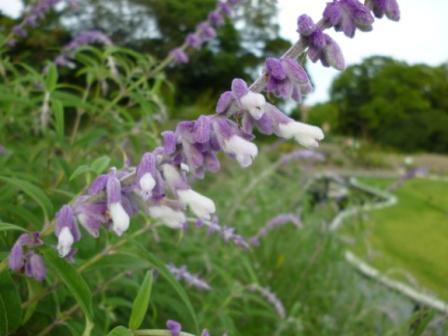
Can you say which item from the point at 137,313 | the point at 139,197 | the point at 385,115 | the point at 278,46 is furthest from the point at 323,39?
the point at 385,115

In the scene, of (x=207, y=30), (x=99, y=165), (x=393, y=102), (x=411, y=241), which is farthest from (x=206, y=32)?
(x=393, y=102)

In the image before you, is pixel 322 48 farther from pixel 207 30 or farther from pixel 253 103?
pixel 207 30

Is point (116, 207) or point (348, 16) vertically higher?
point (348, 16)

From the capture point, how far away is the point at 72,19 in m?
9.14

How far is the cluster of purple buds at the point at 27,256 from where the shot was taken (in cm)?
79

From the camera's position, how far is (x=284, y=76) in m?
0.71

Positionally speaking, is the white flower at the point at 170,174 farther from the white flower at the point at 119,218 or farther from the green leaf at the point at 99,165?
the green leaf at the point at 99,165

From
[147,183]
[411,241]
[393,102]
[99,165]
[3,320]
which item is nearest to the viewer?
[147,183]

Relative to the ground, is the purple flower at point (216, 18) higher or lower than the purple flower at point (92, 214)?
higher

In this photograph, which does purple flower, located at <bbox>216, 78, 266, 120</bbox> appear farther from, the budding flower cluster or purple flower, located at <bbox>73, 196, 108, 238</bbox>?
purple flower, located at <bbox>73, 196, 108, 238</bbox>

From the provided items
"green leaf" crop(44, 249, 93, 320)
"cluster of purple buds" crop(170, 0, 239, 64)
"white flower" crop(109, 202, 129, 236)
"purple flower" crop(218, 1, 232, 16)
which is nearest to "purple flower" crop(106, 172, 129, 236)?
"white flower" crop(109, 202, 129, 236)

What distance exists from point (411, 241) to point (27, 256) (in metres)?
7.12

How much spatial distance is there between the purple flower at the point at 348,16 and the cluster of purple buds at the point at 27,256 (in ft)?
1.74

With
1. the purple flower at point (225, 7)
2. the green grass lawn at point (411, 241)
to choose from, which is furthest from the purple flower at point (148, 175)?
the green grass lawn at point (411, 241)
